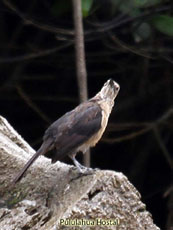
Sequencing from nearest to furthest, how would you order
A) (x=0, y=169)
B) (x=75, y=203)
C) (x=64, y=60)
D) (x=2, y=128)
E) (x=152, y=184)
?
1. (x=75, y=203)
2. (x=0, y=169)
3. (x=2, y=128)
4. (x=64, y=60)
5. (x=152, y=184)

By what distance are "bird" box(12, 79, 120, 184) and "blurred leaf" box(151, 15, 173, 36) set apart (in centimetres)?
85

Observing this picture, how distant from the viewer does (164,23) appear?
6008 millimetres

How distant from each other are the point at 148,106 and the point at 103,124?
284 centimetres

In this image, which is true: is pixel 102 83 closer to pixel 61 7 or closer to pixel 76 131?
pixel 61 7

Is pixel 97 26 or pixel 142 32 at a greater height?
pixel 97 26

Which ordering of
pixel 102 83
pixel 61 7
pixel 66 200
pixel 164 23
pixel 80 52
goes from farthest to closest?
pixel 102 83 < pixel 61 7 < pixel 164 23 < pixel 80 52 < pixel 66 200

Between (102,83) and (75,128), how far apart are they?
10.3ft

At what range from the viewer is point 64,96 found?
8164 millimetres

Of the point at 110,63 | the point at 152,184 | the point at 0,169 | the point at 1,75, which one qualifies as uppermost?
the point at 1,75

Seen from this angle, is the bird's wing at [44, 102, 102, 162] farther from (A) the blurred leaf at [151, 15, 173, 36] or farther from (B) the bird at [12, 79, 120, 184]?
(A) the blurred leaf at [151, 15, 173, 36]

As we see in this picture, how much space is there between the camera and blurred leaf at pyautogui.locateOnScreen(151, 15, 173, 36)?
19.5ft

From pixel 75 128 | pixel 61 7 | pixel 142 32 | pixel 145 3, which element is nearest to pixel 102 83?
pixel 61 7

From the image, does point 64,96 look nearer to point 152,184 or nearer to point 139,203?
point 152,184

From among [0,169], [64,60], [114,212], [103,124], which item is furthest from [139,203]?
[64,60]
